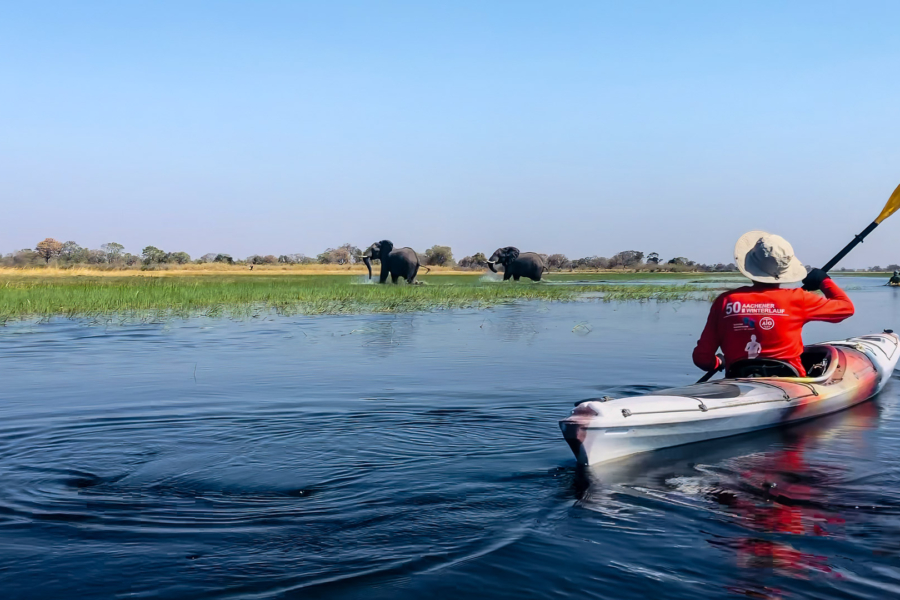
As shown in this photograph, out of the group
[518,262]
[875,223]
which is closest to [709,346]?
[875,223]

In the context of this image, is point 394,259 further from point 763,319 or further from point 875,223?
point 763,319

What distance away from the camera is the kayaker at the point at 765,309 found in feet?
22.6

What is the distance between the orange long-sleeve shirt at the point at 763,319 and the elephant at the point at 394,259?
28.3m

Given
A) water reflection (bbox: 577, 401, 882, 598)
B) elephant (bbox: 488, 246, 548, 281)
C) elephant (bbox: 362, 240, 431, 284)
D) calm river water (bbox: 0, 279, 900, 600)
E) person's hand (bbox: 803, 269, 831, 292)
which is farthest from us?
elephant (bbox: 488, 246, 548, 281)

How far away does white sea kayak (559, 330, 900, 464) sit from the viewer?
220 inches

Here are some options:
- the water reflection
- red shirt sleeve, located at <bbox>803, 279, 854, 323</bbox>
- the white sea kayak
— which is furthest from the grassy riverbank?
the water reflection

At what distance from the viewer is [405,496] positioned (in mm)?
5070

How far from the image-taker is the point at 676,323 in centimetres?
1844

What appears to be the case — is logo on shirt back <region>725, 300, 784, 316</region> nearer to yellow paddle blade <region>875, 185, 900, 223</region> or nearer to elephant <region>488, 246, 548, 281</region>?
yellow paddle blade <region>875, 185, 900, 223</region>

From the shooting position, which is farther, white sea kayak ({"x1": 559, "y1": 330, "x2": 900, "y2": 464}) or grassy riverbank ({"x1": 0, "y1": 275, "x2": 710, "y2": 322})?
grassy riverbank ({"x1": 0, "y1": 275, "x2": 710, "y2": 322})

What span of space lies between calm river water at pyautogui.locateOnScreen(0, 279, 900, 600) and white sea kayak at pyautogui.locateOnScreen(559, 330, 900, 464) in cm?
14

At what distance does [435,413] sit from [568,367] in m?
3.85

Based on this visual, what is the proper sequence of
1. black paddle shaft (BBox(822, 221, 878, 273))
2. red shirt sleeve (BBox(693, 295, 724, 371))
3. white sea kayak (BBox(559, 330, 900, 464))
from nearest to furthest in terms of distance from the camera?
1. white sea kayak (BBox(559, 330, 900, 464))
2. red shirt sleeve (BBox(693, 295, 724, 371))
3. black paddle shaft (BBox(822, 221, 878, 273))

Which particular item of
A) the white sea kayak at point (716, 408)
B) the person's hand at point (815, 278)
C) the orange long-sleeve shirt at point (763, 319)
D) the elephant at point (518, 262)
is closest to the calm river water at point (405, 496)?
the white sea kayak at point (716, 408)
